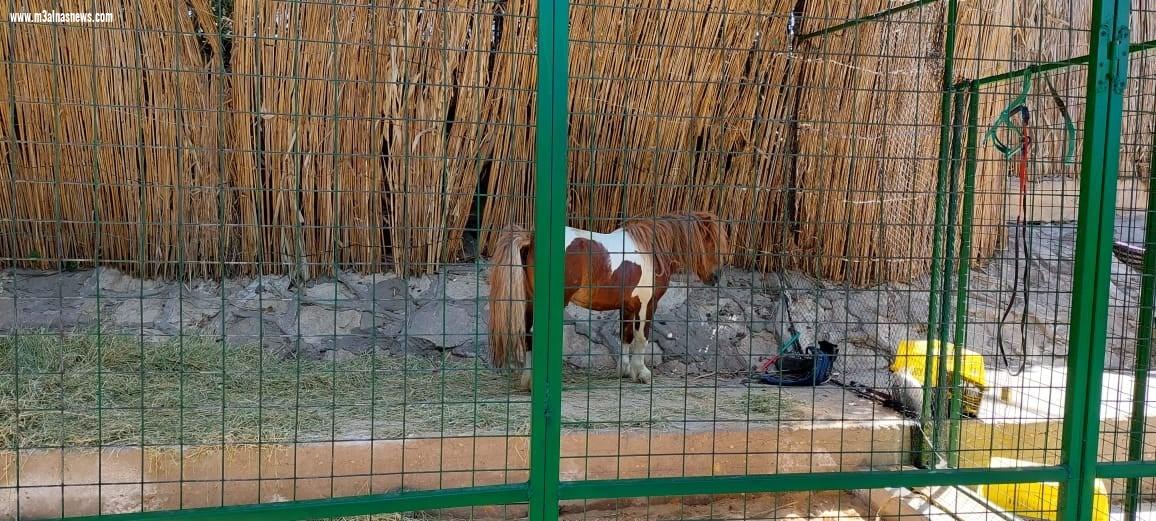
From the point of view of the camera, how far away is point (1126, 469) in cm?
248

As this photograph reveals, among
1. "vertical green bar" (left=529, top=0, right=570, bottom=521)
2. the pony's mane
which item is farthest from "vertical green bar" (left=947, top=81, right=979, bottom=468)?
"vertical green bar" (left=529, top=0, right=570, bottom=521)

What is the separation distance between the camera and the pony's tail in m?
3.91

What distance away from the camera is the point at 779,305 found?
548cm

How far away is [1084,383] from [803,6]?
3.56 metres

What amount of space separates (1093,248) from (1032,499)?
59.3 inches

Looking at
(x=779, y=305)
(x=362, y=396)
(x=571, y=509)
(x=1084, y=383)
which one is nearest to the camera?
(x=1084, y=383)

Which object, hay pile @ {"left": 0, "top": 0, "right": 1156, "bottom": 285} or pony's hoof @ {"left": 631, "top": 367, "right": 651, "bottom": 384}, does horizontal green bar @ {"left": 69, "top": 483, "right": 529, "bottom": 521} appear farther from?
hay pile @ {"left": 0, "top": 0, "right": 1156, "bottom": 285}

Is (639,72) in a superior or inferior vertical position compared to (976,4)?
inferior

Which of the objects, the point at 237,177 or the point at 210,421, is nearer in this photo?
the point at 210,421

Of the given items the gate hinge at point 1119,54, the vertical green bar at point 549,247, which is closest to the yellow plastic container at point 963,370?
the gate hinge at point 1119,54

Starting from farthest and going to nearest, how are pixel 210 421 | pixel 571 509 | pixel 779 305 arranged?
pixel 779 305 < pixel 571 509 < pixel 210 421

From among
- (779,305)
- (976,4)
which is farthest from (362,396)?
(976,4)

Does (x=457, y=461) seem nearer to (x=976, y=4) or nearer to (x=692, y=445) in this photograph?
(x=692, y=445)

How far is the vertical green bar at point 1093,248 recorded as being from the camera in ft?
7.66
